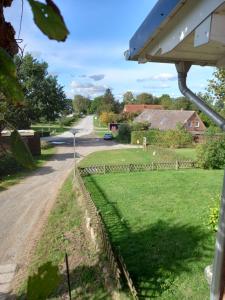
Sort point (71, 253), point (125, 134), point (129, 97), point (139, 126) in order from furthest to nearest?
point (129, 97)
point (125, 134)
point (139, 126)
point (71, 253)

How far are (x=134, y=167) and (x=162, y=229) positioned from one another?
14.0m

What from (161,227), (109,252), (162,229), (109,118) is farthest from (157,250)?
(109,118)

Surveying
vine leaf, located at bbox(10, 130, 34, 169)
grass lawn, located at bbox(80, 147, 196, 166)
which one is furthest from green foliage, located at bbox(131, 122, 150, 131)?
vine leaf, located at bbox(10, 130, 34, 169)

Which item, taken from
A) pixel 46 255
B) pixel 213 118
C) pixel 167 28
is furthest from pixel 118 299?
pixel 167 28

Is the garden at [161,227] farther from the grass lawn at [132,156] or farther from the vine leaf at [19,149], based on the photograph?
the vine leaf at [19,149]

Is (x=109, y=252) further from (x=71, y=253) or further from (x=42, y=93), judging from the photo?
(x=42, y=93)

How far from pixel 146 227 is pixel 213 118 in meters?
8.91

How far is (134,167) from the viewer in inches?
1002

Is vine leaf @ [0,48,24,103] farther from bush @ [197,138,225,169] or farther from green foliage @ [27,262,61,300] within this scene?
bush @ [197,138,225,169]

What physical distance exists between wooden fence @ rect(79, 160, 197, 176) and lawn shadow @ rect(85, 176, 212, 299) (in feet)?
37.0

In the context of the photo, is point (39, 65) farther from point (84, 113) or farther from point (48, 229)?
point (84, 113)

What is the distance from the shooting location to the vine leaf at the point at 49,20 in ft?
2.02

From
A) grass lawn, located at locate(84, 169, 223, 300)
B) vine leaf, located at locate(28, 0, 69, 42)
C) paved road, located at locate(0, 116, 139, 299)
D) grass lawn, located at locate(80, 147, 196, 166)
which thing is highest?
vine leaf, located at locate(28, 0, 69, 42)

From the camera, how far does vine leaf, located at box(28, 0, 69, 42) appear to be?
2.02 ft
